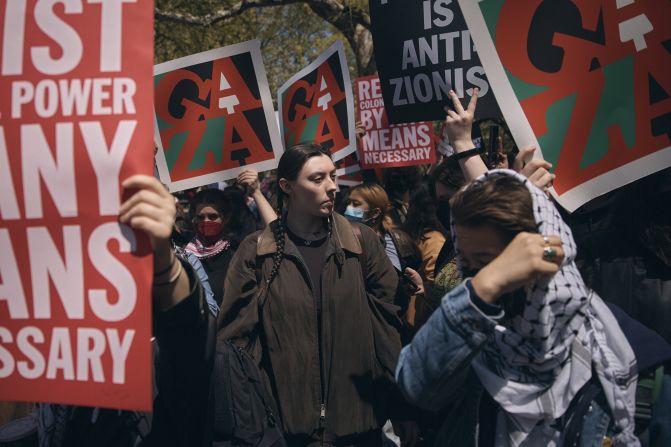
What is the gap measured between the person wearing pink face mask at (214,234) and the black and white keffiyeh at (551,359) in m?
2.84

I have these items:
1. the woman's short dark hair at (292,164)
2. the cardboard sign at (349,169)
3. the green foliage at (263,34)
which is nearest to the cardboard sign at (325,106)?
the cardboard sign at (349,169)

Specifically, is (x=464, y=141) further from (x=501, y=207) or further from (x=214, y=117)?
(x=214, y=117)

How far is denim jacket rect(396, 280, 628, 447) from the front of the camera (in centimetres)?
174

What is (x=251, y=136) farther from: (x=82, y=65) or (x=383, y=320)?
(x=82, y=65)

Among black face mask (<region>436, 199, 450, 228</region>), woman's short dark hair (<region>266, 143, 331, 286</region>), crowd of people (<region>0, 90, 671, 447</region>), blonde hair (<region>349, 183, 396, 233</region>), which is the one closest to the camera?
crowd of people (<region>0, 90, 671, 447</region>)

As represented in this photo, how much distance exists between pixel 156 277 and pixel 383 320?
169 centimetres

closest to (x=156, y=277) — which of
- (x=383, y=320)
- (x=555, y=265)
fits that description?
(x=555, y=265)

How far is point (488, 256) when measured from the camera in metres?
1.84

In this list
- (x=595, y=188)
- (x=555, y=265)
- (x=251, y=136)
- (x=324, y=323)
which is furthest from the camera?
(x=251, y=136)

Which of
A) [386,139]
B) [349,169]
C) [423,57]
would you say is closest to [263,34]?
[386,139]

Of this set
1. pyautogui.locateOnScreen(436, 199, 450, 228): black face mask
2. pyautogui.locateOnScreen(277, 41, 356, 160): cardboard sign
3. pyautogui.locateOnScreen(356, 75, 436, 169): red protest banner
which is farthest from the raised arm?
pyautogui.locateOnScreen(356, 75, 436, 169): red protest banner

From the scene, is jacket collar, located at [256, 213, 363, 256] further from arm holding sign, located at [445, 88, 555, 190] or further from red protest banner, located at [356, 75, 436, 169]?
red protest banner, located at [356, 75, 436, 169]

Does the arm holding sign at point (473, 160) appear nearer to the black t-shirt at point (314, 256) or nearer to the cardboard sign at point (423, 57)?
the cardboard sign at point (423, 57)

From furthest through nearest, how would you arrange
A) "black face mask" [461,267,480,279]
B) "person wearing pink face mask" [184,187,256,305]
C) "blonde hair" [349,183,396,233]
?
"blonde hair" [349,183,396,233] → "person wearing pink face mask" [184,187,256,305] → "black face mask" [461,267,480,279]
